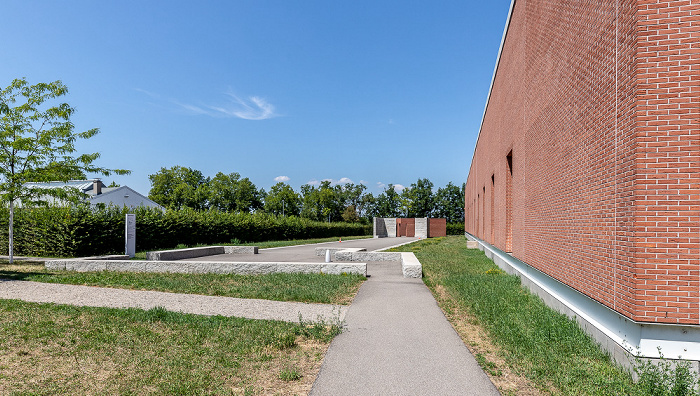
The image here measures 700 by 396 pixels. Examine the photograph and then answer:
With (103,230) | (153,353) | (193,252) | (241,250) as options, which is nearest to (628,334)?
(153,353)

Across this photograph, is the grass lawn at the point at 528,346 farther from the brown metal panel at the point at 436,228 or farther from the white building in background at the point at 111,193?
the brown metal panel at the point at 436,228

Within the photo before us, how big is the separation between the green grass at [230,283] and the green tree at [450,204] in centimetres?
7794

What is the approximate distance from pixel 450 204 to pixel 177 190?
53197 mm

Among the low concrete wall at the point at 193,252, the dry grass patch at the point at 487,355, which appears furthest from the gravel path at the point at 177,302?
the low concrete wall at the point at 193,252

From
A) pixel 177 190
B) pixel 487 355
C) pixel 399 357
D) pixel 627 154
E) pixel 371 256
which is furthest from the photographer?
pixel 177 190

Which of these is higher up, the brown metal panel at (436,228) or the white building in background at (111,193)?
the white building in background at (111,193)

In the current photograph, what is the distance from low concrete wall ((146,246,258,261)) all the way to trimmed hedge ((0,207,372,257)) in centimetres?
446

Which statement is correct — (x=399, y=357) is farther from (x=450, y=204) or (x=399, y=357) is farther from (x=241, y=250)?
(x=450, y=204)

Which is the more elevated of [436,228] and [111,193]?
[111,193]

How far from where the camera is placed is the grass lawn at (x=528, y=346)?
4.28 meters

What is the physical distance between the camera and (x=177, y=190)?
69.9 meters

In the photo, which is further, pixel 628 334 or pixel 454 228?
pixel 454 228

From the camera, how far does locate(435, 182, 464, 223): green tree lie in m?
86.9

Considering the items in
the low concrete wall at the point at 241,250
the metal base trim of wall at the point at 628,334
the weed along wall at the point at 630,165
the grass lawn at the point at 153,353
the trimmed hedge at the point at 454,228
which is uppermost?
the weed along wall at the point at 630,165
